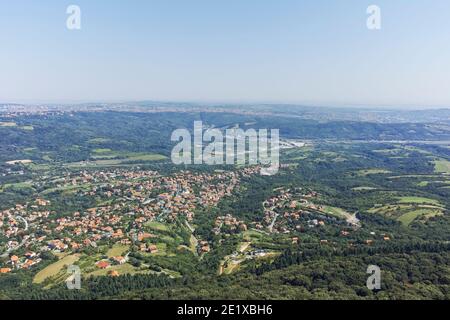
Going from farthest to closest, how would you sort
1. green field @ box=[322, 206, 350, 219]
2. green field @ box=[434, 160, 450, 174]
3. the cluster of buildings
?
green field @ box=[434, 160, 450, 174]
green field @ box=[322, 206, 350, 219]
the cluster of buildings

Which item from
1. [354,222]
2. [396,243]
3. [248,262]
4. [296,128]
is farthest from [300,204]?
[296,128]

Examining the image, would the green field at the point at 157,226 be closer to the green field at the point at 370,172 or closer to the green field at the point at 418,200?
the green field at the point at 418,200

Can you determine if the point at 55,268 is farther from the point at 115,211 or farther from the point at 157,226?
the point at 115,211

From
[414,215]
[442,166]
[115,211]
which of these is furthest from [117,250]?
[442,166]

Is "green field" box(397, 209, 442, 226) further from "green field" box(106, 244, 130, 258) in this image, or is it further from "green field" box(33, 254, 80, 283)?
"green field" box(33, 254, 80, 283)

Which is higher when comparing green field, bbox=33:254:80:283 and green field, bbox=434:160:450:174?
green field, bbox=434:160:450:174

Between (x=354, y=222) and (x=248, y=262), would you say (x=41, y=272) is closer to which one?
(x=248, y=262)

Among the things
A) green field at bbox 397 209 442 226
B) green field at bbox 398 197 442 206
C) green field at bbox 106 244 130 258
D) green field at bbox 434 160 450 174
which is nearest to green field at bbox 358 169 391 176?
green field at bbox 434 160 450 174

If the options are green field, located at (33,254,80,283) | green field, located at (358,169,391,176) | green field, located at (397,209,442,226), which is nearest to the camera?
green field, located at (33,254,80,283)

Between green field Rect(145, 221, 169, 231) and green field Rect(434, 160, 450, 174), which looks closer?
green field Rect(145, 221, 169, 231)

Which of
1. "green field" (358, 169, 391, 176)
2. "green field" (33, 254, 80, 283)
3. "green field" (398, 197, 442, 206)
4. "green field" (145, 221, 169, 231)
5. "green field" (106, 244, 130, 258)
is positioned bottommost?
"green field" (33, 254, 80, 283)
